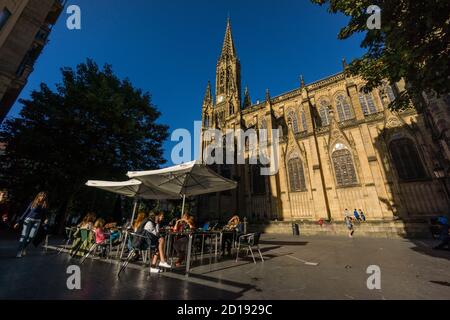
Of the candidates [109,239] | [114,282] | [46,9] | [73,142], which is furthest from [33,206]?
[46,9]

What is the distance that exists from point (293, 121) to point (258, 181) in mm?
9428

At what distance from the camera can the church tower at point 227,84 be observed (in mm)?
32838

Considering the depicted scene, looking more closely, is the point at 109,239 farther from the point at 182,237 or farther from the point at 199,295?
the point at 199,295

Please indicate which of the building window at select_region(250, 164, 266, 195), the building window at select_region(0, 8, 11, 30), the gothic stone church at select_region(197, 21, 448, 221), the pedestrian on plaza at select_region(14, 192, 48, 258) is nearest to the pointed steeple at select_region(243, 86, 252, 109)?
the gothic stone church at select_region(197, 21, 448, 221)

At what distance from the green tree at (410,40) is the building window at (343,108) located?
1768 centimetres

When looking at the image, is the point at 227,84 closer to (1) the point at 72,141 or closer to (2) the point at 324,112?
(2) the point at 324,112

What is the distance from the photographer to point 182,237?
18.7 ft

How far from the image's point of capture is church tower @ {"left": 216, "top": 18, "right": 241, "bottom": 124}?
3284 cm

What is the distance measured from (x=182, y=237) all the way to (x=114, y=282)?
2.26 meters

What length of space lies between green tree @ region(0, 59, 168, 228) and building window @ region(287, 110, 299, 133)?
59.7ft

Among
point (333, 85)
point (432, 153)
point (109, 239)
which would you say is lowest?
point (109, 239)

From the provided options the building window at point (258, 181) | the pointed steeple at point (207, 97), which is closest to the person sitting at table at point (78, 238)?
the building window at point (258, 181)

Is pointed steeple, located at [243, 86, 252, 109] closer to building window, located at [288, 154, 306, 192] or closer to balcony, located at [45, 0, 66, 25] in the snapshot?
building window, located at [288, 154, 306, 192]
